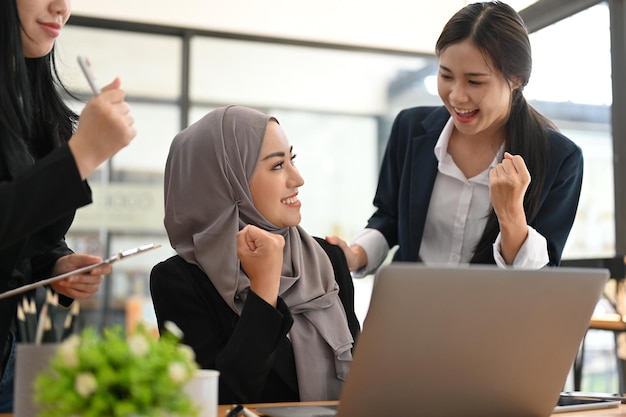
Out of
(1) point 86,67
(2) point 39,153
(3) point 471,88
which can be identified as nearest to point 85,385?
(1) point 86,67

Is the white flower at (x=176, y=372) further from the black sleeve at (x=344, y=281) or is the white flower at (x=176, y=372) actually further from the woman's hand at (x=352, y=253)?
the woman's hand at (x=352, y=253)

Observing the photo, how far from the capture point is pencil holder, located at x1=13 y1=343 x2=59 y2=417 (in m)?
0.83

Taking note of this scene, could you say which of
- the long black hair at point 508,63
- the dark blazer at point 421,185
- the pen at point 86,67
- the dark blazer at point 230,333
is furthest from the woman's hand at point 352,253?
the pen at point 86,67

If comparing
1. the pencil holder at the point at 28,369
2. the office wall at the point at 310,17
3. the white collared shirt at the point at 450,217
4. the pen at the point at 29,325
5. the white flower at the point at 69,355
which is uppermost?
the office wall at the point at 310,17

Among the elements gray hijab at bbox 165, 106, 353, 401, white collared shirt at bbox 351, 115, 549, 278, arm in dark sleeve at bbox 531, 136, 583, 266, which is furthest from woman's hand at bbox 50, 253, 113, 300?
arm in dark sleeve at bbox 531, 136, 583, 266

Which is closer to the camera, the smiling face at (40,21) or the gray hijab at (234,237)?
the smiling face at (40,21)

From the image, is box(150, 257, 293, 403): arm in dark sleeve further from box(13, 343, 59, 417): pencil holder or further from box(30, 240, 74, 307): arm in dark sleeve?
box(13, 343, 59, 417): pencil holder

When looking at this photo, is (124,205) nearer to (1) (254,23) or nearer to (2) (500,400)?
(1) (254,23)

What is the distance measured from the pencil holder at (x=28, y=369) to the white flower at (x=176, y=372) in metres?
0.20

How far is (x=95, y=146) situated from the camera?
1.08 meters

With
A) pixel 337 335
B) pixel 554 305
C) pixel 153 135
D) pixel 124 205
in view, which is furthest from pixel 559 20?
pixel 554 305

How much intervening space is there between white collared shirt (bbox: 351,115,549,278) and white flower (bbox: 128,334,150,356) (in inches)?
57.3

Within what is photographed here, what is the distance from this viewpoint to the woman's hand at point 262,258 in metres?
1.38

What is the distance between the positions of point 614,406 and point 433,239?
36.8 inches
